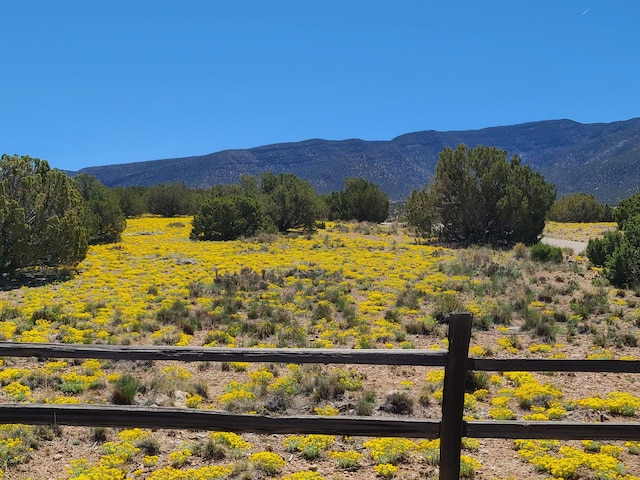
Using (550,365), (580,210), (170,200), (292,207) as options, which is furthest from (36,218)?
(580,210)

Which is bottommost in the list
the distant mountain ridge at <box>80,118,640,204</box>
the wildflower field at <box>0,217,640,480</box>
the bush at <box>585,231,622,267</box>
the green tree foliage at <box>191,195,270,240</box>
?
the wildflower field at <box>0,217,640,480</box>

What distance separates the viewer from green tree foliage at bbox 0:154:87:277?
17.9 meters

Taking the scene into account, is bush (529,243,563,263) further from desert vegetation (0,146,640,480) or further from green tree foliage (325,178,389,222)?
green tree foliage (325,178,389,222)

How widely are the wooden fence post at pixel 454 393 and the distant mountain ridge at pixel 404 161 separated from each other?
11658cm

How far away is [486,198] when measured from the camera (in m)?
29.8

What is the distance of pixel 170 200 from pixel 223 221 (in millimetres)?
24684

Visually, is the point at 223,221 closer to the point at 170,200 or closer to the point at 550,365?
the point at 170,200

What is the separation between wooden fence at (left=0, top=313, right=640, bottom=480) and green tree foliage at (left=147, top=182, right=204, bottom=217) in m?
51.7

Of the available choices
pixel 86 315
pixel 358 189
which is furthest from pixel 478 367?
pixel 358 189

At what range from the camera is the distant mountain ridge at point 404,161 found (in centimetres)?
12581

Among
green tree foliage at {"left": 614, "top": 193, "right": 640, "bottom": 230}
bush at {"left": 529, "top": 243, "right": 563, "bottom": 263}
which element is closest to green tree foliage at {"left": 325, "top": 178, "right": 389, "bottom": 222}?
green tree foliage at {"left": 614, "top": 193, "right": 640, "bottom": 230}

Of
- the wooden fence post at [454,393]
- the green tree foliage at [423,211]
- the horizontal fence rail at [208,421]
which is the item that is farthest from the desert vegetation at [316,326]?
the wooden fence post at [454,393]

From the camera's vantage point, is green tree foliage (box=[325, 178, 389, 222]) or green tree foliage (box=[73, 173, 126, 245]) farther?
green tree foliage (box=[325, 178, 389, 222])

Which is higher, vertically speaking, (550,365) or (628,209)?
(628,209)
